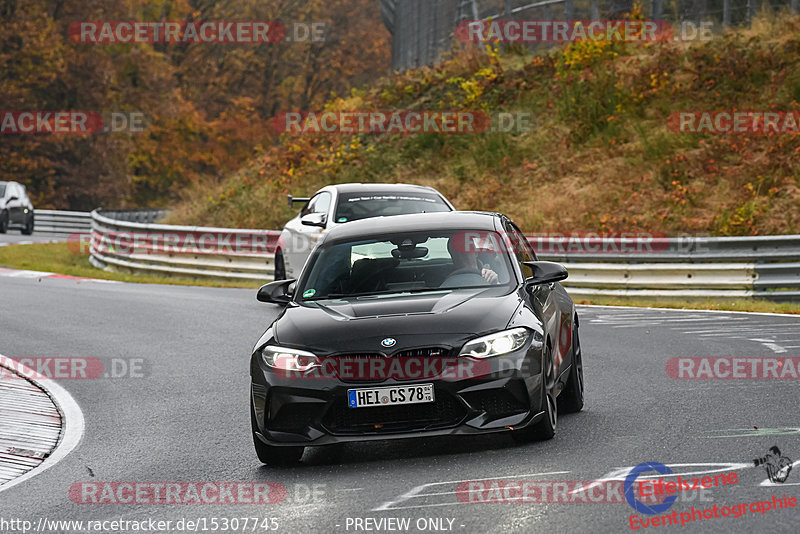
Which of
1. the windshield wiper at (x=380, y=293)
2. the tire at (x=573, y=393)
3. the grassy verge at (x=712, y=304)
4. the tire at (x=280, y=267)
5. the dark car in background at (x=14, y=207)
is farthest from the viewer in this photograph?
the dark car in background at (x=14, y=207)

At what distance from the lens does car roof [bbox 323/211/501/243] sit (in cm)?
916

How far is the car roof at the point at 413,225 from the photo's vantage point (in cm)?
916

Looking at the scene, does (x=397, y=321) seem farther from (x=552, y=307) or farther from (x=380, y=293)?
(x=552, y=307)

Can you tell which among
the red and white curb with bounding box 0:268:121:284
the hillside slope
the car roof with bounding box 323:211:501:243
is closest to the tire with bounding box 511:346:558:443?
the car roof with bounding box 323:211:501:243

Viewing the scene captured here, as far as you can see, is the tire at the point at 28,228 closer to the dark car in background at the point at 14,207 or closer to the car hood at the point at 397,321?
the dark car in background at the point at 14,207

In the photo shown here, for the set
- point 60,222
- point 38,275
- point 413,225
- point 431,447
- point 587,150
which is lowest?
point 38,275

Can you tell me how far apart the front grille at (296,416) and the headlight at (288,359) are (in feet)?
0.74

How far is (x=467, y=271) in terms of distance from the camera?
8.83m

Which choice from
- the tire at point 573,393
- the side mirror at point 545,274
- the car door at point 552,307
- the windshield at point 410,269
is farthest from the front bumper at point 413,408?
the tire at point 573,393

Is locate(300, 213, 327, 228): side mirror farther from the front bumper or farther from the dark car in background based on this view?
the dark car in background

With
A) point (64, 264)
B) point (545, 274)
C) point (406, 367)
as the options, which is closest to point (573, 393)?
point (545, 274)

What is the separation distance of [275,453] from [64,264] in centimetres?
2627

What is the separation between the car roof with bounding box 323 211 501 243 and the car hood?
797 millimetres

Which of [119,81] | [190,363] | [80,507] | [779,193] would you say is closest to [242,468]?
[80,507]
